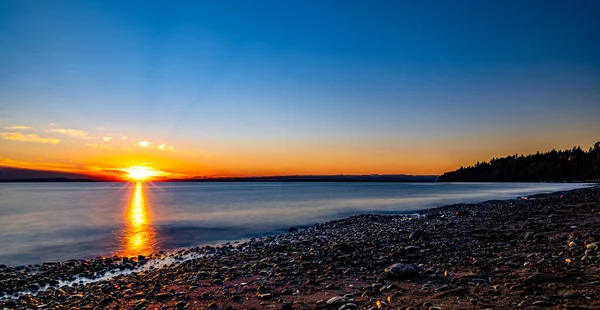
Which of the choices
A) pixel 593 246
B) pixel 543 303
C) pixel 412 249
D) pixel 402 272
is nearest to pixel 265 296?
pixel 402 272

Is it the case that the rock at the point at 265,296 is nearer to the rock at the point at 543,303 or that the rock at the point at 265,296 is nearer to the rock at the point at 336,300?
the rock at the point at 336,300

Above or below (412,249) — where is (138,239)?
below

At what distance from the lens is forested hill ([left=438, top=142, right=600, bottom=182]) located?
424 feet

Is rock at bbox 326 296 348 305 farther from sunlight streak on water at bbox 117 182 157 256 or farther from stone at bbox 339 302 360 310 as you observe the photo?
sunlight streak on water at bbox 117 182 157 256

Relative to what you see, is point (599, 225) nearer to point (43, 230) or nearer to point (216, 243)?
point (216, 243)

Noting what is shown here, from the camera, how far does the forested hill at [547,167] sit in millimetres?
129113

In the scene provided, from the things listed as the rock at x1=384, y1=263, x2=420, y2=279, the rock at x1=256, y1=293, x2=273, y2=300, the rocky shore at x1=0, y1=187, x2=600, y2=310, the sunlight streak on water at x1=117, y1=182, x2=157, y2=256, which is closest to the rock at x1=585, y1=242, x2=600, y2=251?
the rocky shore at x1=0, y1=187, x2=600, y2=310

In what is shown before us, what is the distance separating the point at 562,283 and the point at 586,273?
83cm

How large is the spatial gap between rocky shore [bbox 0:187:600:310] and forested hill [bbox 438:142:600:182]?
142995mm

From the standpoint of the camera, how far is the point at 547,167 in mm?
152875

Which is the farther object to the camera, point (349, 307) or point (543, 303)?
point (349, 307)

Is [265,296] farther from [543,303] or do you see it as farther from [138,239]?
[138,239]

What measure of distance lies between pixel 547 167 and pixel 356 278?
180 metres

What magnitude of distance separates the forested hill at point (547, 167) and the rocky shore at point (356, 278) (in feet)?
469
